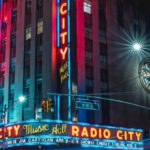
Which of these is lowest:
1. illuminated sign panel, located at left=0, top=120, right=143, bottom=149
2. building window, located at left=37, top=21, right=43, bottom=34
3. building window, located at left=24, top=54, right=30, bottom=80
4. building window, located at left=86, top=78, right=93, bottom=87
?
illuminated sign panel, located at left=0, top=120, right=143, bottom=149

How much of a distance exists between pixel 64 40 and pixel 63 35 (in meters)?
0.66

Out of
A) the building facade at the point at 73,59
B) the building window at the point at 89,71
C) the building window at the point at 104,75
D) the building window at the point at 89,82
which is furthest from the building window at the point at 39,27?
the building window at the point at 104,75

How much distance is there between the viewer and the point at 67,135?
34.9m

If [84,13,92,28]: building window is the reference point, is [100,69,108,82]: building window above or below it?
below

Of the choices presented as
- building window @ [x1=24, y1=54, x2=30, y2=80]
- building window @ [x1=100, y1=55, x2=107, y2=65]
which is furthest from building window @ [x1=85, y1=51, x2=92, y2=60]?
building window @ [x1=24, y1=54, x2=30, y2=80]

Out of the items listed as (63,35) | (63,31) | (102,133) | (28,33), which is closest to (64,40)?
(63,35)

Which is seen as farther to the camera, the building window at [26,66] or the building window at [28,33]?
the building window at [28,33]

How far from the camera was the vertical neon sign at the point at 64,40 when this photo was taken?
3897 centimetres

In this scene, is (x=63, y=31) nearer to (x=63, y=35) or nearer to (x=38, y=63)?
(x=63, y=35)

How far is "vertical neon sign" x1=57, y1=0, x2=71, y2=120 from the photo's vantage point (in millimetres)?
38969

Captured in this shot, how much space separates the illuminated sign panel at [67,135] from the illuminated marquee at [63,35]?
5997mm

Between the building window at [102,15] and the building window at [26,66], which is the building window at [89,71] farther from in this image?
the building window at [26,66]

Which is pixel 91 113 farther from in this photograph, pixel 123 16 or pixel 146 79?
pixel 123 16

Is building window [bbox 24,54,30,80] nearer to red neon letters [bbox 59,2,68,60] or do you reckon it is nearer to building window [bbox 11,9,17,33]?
building window [bbox 11,9,17,33]
